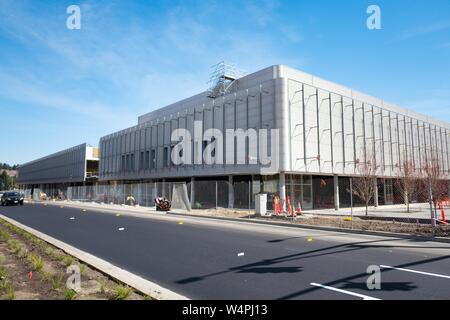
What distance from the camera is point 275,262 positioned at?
834cm

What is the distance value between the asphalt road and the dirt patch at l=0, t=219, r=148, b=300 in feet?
2.92

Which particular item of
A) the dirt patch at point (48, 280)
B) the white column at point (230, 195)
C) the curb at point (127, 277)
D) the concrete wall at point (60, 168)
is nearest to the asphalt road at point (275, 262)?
the curb at point (127, 277)

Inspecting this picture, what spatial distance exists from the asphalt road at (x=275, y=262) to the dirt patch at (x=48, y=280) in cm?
89

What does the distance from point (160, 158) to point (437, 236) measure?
34602 millimetres

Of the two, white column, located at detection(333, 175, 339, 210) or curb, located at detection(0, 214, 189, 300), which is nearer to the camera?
curb, located at detection(0, 214, 189, 300)

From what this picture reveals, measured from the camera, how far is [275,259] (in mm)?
8695

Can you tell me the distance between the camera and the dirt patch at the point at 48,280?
5.38 metres

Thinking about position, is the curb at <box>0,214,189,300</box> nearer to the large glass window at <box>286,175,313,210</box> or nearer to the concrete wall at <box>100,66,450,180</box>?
the concrete wall at <box>100,66,450,180</box>

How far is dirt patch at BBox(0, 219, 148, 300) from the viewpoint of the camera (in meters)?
5.38

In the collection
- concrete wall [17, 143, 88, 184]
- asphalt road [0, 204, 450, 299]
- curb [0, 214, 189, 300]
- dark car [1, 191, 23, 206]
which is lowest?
asphalt road [0, 204, 450, 299]

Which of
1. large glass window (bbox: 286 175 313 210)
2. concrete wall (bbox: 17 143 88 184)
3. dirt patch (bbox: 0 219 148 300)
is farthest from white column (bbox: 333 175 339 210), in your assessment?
concrete wall (bbox: 17 143 88 184)

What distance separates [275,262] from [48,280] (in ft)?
15.8

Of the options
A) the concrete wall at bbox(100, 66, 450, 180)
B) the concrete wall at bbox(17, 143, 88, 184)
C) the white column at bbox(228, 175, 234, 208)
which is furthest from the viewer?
the concrete wall at bbox(17, 143, 88, 184)
